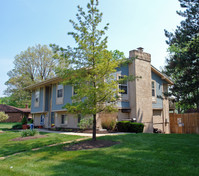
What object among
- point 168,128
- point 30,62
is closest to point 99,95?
point 168,128

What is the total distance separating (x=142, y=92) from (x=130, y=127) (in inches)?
180

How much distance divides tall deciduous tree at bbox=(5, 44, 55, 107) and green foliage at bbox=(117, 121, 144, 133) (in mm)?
24724

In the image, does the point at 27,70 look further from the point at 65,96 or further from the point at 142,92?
the point at 142,92

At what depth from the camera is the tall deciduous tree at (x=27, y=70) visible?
38.3m

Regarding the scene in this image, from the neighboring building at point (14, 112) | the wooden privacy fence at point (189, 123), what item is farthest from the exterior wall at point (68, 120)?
the neighboring building at point (14, 112)

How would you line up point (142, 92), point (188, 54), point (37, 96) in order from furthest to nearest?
point (37, 96) → point (142, 92) → point (188, 54)

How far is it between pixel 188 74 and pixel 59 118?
13810 mm

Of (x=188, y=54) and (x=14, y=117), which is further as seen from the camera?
(x=14, y=117)

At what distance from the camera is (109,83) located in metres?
10.1

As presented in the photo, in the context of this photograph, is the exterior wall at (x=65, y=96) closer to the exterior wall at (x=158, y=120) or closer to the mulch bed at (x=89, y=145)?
the exterior wall at (x=158, y=120)

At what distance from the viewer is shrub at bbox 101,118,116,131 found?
17.2 m

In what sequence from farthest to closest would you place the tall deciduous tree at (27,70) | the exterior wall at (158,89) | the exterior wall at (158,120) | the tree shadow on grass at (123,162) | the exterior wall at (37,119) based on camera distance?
the tall deciduous tree at (27,70)
the exterior wall at (37,119)
the exterior wall at (158,89)
the exterior wall at (158,120)
the tree shadow on grass at (123,162)

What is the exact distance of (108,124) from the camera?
17344 millimetres

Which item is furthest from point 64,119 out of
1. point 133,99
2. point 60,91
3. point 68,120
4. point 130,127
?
point 130,127
